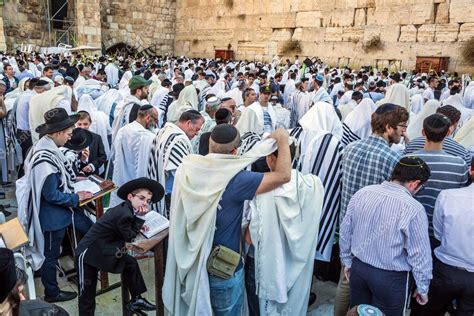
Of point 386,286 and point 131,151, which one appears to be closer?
point 386,286

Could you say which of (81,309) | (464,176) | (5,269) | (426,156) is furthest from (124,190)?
(464,176)

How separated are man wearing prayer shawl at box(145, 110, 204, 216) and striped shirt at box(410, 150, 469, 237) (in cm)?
226

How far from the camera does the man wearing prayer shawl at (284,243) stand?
2867mm

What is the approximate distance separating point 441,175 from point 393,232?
92 centimetres

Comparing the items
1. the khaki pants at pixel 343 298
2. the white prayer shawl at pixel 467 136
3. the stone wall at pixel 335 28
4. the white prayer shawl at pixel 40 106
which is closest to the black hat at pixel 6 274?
the khaki pants at pixel 343 298

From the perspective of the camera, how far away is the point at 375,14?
1780cm

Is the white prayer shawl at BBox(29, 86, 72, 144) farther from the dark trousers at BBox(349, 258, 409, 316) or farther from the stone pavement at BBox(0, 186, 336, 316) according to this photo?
the dark trousers at BBox(349, 258, 409, 316)

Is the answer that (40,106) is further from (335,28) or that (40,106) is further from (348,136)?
(335,28)

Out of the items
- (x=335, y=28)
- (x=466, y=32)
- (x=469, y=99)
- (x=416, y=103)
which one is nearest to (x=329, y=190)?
(x=416, y=103)

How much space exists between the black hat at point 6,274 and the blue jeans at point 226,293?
1.27m

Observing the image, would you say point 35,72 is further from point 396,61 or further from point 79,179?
point 396,61

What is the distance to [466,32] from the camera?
49.4 feet

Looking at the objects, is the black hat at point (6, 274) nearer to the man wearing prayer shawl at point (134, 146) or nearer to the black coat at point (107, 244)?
the black coat at point (107, 244)

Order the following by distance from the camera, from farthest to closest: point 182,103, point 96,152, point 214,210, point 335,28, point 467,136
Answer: point 335,28
point 182,103
point 96,152
point 467,136
point 214,210
